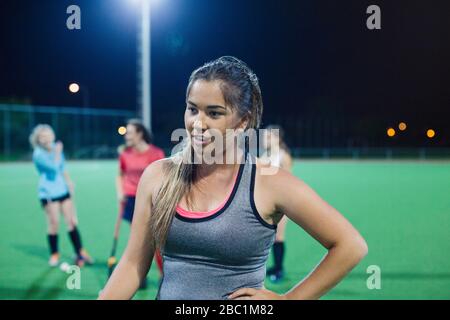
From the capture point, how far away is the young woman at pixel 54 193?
671 cm

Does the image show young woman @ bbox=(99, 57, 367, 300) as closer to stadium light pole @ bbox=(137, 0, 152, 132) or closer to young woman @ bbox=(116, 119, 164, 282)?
young woman @ bbox=(116, 119, 164, 282)

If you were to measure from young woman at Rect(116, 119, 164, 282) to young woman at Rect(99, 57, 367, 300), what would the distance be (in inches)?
168

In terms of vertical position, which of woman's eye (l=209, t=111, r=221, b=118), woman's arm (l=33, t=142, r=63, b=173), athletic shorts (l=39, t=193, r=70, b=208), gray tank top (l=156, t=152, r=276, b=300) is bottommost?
athletic shorts (l=39, t=193, r=70, b=208)

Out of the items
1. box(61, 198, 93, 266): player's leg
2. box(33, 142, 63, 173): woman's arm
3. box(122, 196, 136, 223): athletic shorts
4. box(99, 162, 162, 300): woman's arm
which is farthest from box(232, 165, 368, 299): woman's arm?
box(33, 142, 63, 173): woman's arm

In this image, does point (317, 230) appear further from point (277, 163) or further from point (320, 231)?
point (277, 163)

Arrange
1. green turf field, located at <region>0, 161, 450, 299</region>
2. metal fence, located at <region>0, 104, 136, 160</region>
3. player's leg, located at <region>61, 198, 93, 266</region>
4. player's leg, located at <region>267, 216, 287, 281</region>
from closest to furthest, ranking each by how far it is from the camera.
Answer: green turf field, located at <region>0, 161, 450, 299</region> < player's leg, located at <region>267, 216, 287, 281</region> < player's leg, located at <region>61, 198, 93, 266</region> < metal fence, located at <region>0, 104, 136, 160</region>

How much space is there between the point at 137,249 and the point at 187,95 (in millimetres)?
517

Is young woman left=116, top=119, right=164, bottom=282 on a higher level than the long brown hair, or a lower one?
lower

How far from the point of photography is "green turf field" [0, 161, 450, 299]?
554 centimetres

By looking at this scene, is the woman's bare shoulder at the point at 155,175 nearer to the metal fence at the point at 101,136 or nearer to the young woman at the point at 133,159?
the young woman at the point at 133,159

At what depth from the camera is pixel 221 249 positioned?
162 centimetres

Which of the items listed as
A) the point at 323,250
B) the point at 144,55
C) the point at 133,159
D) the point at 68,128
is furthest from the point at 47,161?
the point at 68,128

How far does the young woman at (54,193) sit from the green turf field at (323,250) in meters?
0.31
